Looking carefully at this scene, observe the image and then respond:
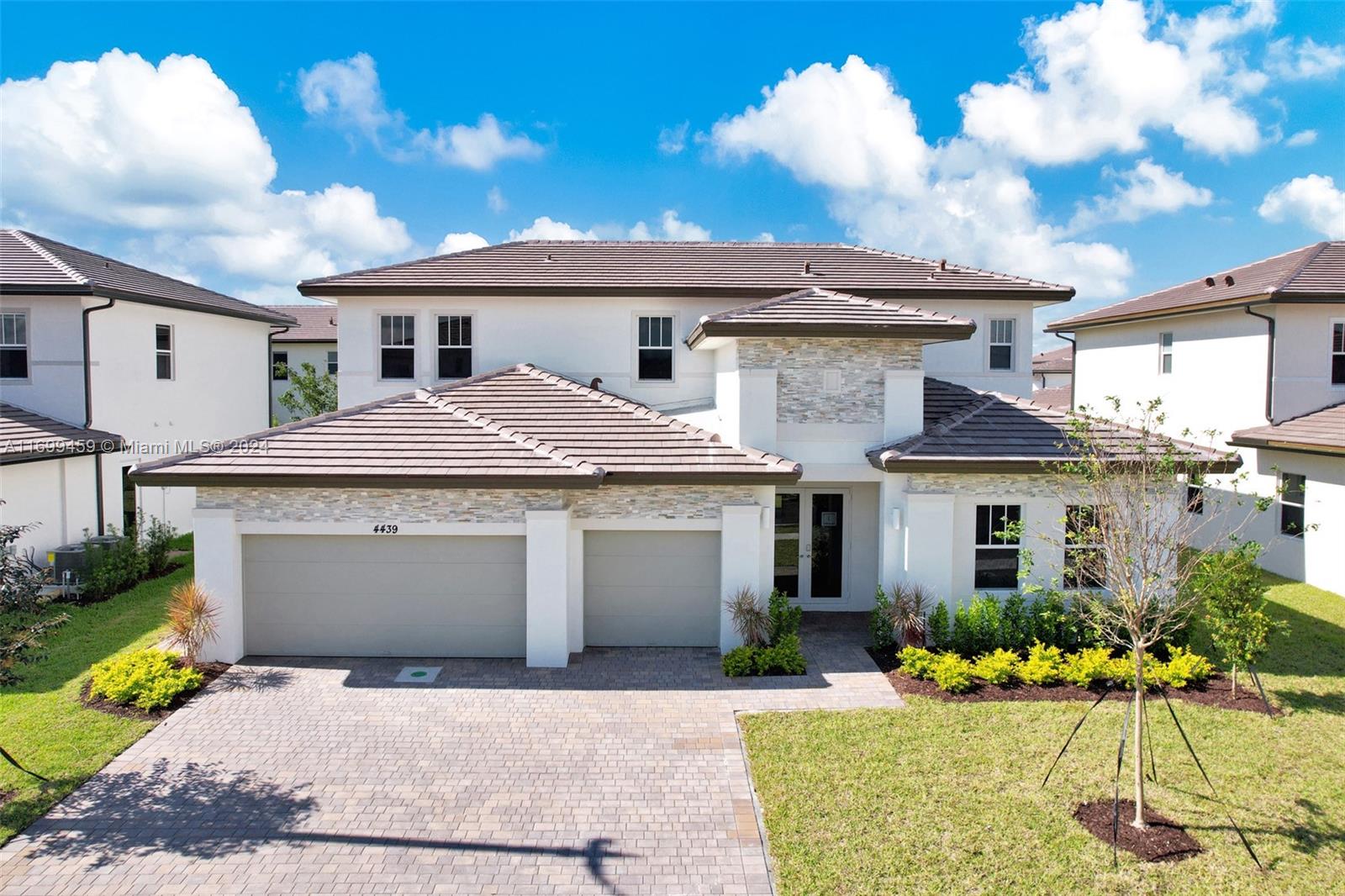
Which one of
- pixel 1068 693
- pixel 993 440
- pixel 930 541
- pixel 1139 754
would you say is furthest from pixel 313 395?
pixel 1139 754

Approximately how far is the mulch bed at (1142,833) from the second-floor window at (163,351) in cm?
2184

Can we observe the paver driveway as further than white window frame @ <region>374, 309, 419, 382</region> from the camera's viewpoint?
No

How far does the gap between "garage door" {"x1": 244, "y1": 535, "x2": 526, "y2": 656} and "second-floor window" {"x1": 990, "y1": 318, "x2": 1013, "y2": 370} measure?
37.0 feet

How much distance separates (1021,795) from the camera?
311 inches

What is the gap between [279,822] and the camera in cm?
743

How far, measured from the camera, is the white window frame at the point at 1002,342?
1691cm

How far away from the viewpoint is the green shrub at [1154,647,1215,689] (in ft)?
35.6

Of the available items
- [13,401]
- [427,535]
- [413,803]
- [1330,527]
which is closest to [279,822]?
[413,803]

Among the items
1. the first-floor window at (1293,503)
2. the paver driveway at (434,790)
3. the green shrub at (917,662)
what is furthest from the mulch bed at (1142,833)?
the first-floor window at (1293,503)

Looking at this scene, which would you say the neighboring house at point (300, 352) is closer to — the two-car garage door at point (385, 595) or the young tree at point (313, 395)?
the young tree at point (313, 395)

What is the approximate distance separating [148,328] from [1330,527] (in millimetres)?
27275

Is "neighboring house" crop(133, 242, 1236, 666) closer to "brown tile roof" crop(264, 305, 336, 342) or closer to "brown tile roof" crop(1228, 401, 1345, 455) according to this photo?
"brown tile roof" crop(1228, 401, 1345, 455)

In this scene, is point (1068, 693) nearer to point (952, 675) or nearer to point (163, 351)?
point (952, 675)

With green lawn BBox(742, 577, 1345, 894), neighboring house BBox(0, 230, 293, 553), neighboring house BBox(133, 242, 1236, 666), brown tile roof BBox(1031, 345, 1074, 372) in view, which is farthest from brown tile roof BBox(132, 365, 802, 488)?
brown tile roof BBox(1031, 345, 1074, 372)
